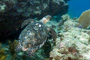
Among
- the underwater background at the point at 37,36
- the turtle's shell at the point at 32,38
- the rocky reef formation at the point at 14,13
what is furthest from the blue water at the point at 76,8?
the turtle's shell at the point at 32,38

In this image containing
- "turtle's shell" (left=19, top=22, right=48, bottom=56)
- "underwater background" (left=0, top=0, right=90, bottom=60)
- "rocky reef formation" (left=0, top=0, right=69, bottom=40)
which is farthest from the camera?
"rocky reef formation" (left=0, top=0, right=69, bottom=40)

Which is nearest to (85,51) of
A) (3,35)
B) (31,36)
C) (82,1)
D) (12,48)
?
(31,36)

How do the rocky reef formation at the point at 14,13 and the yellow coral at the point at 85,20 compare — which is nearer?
the rocky reef formation at the point at 14,13

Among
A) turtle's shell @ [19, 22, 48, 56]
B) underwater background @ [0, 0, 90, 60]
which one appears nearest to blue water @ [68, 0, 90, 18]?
underwater background @ [0, 0, 90, 60]

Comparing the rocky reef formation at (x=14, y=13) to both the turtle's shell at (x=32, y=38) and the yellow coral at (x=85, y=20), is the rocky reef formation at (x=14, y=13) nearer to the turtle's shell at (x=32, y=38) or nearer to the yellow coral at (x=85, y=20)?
the turtle's shell at (x=32, y=38)

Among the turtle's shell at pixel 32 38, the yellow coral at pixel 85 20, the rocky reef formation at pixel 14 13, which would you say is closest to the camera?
the turtle's shell at pixel 32 38

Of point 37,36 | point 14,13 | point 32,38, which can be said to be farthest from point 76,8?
point 32,38

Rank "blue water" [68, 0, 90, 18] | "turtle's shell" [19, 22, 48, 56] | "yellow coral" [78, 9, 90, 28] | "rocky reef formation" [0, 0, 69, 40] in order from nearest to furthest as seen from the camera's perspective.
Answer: "turtle's shell" [19, 22, 48, 56] < "rocky reef formation" [0, 0, 69, 40] < "yellow coral" [78, 9, 90, 28] < "blue water" [68, 0, 90, 18]

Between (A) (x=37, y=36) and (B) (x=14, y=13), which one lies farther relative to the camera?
(B) (x=14, y=13)

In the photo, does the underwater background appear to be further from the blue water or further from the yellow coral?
the blue water

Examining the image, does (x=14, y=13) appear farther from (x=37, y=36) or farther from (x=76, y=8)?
(x=76, y=8)

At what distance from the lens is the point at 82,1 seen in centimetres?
9406

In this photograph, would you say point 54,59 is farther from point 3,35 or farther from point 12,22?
point 3,35

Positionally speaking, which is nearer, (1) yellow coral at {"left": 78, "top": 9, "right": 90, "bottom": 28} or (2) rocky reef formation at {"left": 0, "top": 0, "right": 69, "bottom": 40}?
(2) rocky reef formation at {"left": 0, "top": 0, "right": 69, "bottom": 40}
